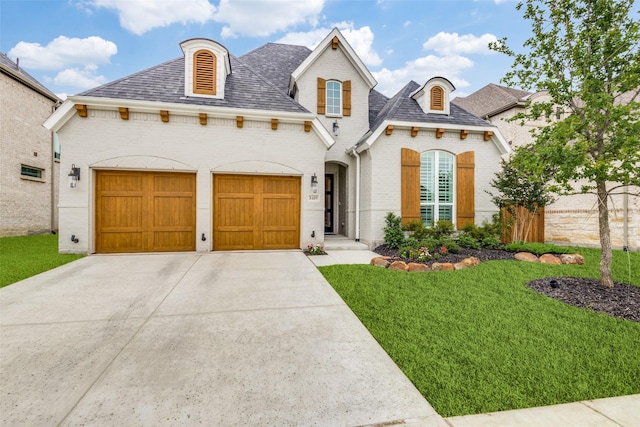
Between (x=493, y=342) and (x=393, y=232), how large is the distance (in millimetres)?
5736

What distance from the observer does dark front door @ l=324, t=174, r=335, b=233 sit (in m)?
11.4

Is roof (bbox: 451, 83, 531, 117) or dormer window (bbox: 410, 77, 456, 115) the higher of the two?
roof (bbox: 451, 83, 531, 117)

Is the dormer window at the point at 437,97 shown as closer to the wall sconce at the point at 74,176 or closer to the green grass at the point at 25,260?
the wall sconce at the point at 74,176

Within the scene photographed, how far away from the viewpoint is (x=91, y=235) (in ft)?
23.7

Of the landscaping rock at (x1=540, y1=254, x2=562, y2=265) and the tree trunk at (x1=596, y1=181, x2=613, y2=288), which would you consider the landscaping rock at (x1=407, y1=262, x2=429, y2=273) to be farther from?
the landscaping rock at (x1=540, y1=254, x2=562, y2=265)

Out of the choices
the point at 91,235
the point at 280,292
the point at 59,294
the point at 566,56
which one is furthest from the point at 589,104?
the point at 91,235

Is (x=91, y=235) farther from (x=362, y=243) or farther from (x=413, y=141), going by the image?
(x=413, y=141)

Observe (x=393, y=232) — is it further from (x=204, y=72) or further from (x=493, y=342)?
(x=204, y=72)

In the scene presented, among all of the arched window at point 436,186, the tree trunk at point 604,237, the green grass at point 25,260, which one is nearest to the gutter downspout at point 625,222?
the arched window at point 436,186

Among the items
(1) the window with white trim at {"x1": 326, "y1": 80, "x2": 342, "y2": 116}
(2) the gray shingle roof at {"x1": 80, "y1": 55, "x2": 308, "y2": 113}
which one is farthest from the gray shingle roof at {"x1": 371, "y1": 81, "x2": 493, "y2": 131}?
(2) the gray shingle roof at {"x1": 80, "y1": 55, "x2": 308, "y2": 113}

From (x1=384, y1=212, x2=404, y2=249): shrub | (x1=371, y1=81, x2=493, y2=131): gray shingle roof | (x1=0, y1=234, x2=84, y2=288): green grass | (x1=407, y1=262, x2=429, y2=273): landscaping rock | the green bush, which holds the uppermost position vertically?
(x1=371, y1=81, x2=493, y2=131): gray shingle roof

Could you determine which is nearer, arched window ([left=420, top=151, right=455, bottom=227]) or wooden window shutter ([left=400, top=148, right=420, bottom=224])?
wooden window shutter ([left=400, top=148, right=420, bottom=224])

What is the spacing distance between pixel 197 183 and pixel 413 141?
6.83 meters

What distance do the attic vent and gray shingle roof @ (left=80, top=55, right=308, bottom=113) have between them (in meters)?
4.70
